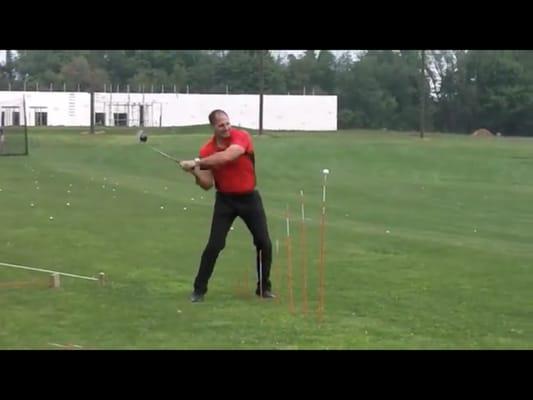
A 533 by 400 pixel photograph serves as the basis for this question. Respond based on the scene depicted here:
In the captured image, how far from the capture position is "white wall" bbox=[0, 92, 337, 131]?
3607 inches

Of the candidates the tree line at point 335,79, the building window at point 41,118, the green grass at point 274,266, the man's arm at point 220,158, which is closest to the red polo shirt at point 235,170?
the man's arm at point 220,158

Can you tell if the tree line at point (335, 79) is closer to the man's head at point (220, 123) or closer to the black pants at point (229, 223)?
the black pants at point (229, 223)

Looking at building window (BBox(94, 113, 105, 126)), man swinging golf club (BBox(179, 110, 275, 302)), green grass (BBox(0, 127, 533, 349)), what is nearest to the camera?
green grass (BBox(0, 127, 533, 349))

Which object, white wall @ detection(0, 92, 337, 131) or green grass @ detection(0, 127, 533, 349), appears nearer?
Answer: green grass @ detection(0, 127, 533, 349)

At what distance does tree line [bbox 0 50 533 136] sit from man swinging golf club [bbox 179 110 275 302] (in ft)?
288

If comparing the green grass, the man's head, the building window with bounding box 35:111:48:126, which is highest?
the man's head

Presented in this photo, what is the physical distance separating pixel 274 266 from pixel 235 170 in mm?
3614

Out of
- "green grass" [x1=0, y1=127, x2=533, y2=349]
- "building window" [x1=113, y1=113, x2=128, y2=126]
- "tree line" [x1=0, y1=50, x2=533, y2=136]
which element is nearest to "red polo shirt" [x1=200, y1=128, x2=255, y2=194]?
"green grass" [x1=0, y1=127, x2=533, y2=349]

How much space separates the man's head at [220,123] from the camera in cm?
1116

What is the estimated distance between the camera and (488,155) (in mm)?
51969

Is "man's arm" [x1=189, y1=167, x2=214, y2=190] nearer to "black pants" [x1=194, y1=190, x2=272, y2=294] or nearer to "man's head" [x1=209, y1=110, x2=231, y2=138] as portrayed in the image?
"black pants" [x1=194, y1=190, x2=272, y2=294]
